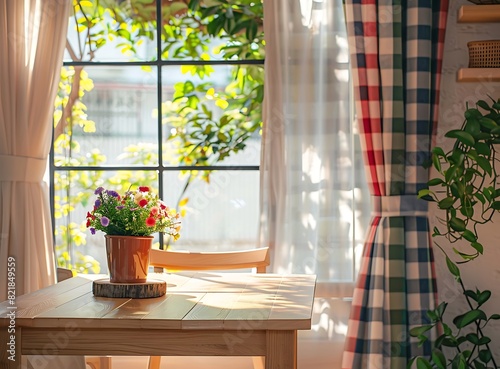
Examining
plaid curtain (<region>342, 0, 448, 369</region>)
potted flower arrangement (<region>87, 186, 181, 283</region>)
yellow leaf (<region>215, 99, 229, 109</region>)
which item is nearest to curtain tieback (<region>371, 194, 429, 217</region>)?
plaid curtain (<region>342, 0, 448, 369</region>)

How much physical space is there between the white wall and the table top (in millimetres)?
1018

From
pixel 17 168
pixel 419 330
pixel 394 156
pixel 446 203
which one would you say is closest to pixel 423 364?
pixel 419 330

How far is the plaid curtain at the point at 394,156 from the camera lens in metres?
3.32

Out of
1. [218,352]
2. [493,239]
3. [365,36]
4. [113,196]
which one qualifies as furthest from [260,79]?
[218,352]

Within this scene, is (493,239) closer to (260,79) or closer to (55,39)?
(260,79)

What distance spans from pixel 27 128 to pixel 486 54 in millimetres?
2090

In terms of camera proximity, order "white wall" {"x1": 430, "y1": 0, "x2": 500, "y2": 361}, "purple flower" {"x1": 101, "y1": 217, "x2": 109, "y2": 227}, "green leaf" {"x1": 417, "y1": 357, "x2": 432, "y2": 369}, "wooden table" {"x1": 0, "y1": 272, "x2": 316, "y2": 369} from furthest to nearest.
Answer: "white wall" {"x1": 430, "y1": 0, "x2": 500, "y2": 361}, "green leaf" {"x1": 417, "y1": 357, "x2": 432, "y2": 369}, "purple flower" {"x1": 101, "y1": 217, "x2": 109, "y2": 227}, "wooden table" {"x1": 0, "y1": 272, "x2": 316, "y2": 369}

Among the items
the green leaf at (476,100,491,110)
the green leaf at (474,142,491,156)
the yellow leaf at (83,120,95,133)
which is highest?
the green leaf at (476,100,491,110)

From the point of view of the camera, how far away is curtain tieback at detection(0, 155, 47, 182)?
3.56m

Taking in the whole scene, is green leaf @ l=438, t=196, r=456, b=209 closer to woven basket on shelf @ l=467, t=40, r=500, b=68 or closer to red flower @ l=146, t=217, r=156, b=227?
woven basket on shelf @ l=467, t=40, r=500, b=68

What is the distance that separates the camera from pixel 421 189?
337 cm

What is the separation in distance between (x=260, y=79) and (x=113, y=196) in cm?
169

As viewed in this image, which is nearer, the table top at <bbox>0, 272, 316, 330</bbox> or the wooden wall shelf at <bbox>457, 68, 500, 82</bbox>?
the table top at <bbox>0, 272, 316, 330</bbox>

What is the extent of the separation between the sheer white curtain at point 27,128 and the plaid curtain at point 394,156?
142 centimetres
